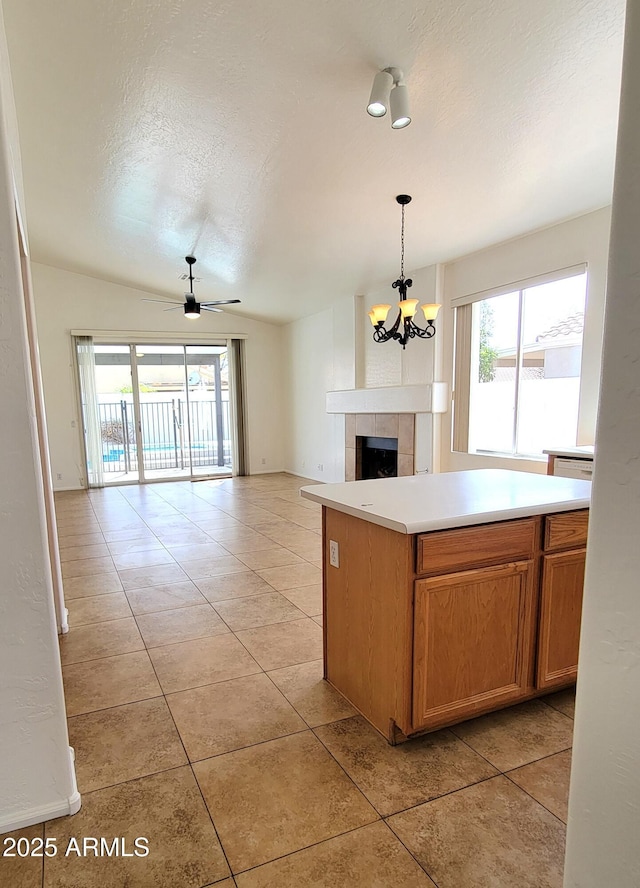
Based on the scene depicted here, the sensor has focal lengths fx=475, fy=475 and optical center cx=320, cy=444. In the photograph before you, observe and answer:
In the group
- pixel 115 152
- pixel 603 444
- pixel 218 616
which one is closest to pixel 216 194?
pixel 115 152

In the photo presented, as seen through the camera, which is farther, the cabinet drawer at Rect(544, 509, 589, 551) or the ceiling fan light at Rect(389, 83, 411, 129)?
the ceiling fan light at Rect(389, 83, 411, 129)

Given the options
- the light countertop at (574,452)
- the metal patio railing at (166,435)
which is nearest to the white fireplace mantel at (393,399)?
the light countertop at (574,452)

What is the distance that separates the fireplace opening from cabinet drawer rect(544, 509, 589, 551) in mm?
4016

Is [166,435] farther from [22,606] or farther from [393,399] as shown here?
[22,606]

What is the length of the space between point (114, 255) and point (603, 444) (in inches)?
268

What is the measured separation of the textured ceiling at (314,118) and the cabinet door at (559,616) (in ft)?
7.91

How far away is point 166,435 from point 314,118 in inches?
244

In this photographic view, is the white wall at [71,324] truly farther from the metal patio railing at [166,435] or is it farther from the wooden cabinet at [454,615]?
the wooden cabinet at [454,615]

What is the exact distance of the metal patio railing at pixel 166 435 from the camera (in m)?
7.91

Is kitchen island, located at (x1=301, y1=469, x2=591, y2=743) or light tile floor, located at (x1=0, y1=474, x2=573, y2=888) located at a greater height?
kitchen island, located at (x1=301, y1=469, x2=591, y2=743)

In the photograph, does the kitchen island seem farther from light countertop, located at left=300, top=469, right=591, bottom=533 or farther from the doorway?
the doorway

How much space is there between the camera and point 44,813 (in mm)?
1487

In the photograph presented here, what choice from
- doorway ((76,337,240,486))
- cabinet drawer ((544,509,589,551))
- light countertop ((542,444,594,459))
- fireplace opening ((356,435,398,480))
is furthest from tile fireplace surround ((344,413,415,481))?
cabinet drawer ((544,509,589,551))

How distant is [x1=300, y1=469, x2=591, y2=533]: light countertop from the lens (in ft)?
5.52
